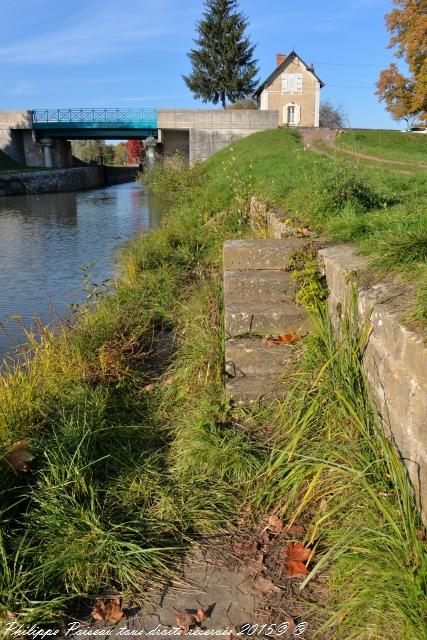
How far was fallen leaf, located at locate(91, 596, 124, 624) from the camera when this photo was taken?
2.54m

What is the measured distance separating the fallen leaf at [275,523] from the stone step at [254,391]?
3.02 ft

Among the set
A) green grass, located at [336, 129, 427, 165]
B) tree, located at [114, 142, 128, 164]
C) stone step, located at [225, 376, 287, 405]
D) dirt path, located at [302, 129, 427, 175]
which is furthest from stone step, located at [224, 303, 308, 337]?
tree, located at [114, 142, 128, 164]

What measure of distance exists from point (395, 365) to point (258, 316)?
5.54 feet

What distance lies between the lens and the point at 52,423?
3.80 meters

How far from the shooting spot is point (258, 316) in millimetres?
4277

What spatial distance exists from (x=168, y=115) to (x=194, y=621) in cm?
4261

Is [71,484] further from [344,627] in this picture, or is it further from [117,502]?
[344,627]

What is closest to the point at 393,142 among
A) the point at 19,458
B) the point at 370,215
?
the point at 370,215

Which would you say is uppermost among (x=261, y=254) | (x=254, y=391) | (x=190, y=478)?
(x=261, y=254)

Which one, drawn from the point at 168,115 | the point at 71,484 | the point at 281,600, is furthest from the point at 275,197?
the point at 168,115

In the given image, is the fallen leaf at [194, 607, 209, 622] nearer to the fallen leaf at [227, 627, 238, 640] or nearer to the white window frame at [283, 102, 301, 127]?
the fallen leaf at [227, 627, 238, 640]

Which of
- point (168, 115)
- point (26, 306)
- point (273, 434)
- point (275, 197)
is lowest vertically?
point (26, 306)

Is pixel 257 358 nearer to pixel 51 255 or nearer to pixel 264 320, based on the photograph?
pixel 264 320

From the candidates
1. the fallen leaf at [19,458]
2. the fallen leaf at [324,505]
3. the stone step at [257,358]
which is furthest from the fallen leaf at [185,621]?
the stone step at [257,358]
